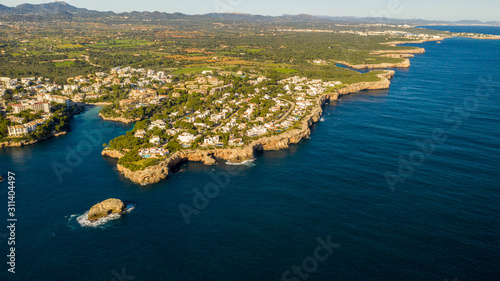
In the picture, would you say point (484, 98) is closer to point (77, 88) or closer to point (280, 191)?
point (280, 191)

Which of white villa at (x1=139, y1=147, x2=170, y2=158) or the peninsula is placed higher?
the peninsula

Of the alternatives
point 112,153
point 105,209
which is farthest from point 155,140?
point 105,209

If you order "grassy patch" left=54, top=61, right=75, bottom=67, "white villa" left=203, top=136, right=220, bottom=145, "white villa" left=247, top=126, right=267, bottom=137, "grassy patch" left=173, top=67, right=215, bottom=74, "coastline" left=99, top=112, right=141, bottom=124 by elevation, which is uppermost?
"grassy patch" left=54, top=61, right=75, bottom=67

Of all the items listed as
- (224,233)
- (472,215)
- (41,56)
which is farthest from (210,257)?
(41,56)

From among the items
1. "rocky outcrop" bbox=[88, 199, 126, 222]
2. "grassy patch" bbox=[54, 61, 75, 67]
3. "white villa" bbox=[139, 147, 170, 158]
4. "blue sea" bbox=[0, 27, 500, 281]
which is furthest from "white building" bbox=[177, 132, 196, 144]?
"grassy patch" bbox=[54, 61, 75, 67]

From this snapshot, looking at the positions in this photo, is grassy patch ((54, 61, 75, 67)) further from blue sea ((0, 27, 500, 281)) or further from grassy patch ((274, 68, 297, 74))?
grassy patch ((274, 68, 297, 74))

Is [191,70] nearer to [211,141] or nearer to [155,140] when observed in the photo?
[155,140]

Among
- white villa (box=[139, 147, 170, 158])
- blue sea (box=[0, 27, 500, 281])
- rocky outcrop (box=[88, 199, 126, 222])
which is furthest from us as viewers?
white villa (box=[139, 147, 170, 158])

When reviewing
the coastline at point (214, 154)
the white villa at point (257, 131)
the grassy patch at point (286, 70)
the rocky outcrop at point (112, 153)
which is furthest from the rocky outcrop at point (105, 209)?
the grassy patch at point (286, 70)
